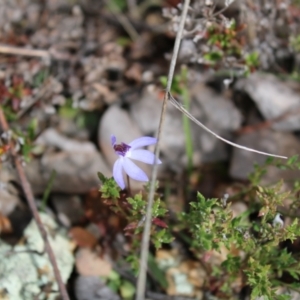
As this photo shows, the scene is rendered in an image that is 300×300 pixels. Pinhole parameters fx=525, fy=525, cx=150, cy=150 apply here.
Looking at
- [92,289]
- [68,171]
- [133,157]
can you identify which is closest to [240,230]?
[133,157]

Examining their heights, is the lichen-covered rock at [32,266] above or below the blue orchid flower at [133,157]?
below

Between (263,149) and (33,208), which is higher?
(263,149)

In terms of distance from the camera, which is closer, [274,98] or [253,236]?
[253,236]

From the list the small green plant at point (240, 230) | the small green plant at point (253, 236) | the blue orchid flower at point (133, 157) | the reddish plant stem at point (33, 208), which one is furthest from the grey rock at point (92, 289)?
the blue orchid flower at point (133, 157)

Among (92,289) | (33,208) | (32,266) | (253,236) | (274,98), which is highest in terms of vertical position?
(274,98)

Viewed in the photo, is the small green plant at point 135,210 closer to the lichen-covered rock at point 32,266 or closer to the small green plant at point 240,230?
the small green plant at point 240,230

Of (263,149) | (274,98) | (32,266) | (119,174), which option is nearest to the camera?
(119,174)

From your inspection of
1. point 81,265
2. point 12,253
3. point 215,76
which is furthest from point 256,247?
point 215,76

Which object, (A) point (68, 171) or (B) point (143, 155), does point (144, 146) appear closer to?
(A) point (68, 171)
